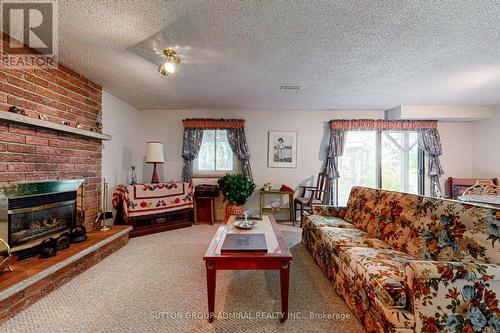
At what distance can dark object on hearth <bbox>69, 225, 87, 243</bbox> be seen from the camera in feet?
8.05

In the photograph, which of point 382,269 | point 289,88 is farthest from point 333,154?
point 382,269

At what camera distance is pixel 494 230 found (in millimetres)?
1350

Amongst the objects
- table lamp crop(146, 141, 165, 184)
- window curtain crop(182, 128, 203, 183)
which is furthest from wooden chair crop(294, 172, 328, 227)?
table lamp crop(146, 141, 165, 184)

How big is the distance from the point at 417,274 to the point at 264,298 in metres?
1.17

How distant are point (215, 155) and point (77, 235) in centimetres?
274

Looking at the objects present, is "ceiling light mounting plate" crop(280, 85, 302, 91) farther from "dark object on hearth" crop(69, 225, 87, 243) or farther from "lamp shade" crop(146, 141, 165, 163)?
"dark object on hearth" crop(69, 225, 87, 243)

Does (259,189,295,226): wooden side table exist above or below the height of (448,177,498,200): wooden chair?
below

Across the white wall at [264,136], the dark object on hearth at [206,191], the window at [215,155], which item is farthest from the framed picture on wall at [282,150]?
the dark object on hearth at [206,191]

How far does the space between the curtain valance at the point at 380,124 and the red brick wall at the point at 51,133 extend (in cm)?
431

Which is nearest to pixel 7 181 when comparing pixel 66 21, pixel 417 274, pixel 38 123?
pixel 38 123

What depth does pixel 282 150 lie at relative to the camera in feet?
15.4

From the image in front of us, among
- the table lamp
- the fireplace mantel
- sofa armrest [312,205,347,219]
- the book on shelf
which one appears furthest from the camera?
the table lamp

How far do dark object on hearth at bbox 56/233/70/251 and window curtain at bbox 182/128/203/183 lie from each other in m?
2.39

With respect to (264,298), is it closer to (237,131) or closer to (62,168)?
(62,168)
